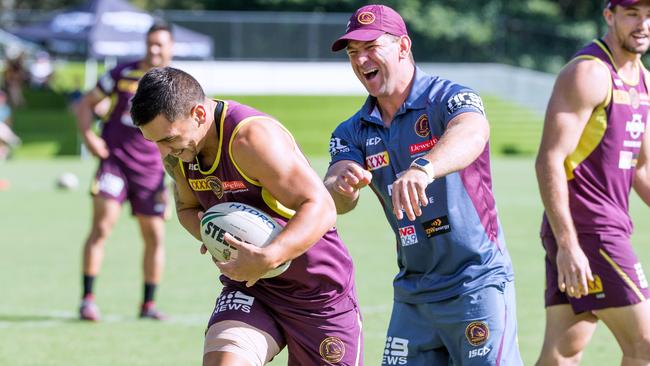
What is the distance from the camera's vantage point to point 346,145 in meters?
5.32

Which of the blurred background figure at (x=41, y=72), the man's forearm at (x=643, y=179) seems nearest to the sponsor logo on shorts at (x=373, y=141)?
the man's forearm at (x=643, y=179)

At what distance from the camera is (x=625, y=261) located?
588 cm

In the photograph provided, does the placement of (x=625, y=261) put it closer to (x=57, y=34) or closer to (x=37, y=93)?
(x=57, y=34)

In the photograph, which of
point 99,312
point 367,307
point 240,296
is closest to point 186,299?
point 99,312

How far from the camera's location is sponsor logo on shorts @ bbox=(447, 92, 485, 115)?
194 inches

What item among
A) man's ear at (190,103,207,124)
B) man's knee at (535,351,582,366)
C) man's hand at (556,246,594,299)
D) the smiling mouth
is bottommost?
man's knee at (535,351,582,366)

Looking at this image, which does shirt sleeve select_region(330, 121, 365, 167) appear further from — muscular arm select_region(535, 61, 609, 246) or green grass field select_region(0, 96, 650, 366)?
green grass field select_region(0, 96, 650, 366)

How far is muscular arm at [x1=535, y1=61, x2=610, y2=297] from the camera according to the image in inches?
226

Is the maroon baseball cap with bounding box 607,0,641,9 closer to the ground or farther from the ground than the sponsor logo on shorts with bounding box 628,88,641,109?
farther from the ground

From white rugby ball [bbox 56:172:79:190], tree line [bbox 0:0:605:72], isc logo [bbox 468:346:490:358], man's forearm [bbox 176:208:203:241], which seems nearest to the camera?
isc logo [bbox 468:346:490:358]

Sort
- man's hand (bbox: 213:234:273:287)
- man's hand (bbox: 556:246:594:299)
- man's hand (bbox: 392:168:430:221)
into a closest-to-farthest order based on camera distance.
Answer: man's hand (bbox: 392:168:430:221)
man's hand (bbox: 213:234:273:287)
man's hand (bbox: 556:246:594:299)

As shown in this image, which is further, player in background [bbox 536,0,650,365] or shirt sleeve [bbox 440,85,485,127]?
player in background [bbox 536,0,650,365]

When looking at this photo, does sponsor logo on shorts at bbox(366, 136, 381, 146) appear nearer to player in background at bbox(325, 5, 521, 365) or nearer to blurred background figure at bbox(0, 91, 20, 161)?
player in background at bbox(325, 5, 521, 365)

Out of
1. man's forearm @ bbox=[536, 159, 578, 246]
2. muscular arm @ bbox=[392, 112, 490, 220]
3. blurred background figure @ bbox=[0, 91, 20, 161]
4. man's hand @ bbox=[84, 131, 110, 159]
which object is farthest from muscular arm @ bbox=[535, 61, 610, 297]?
blurred background figure @ bbox=[0, 91, 20, 161]
